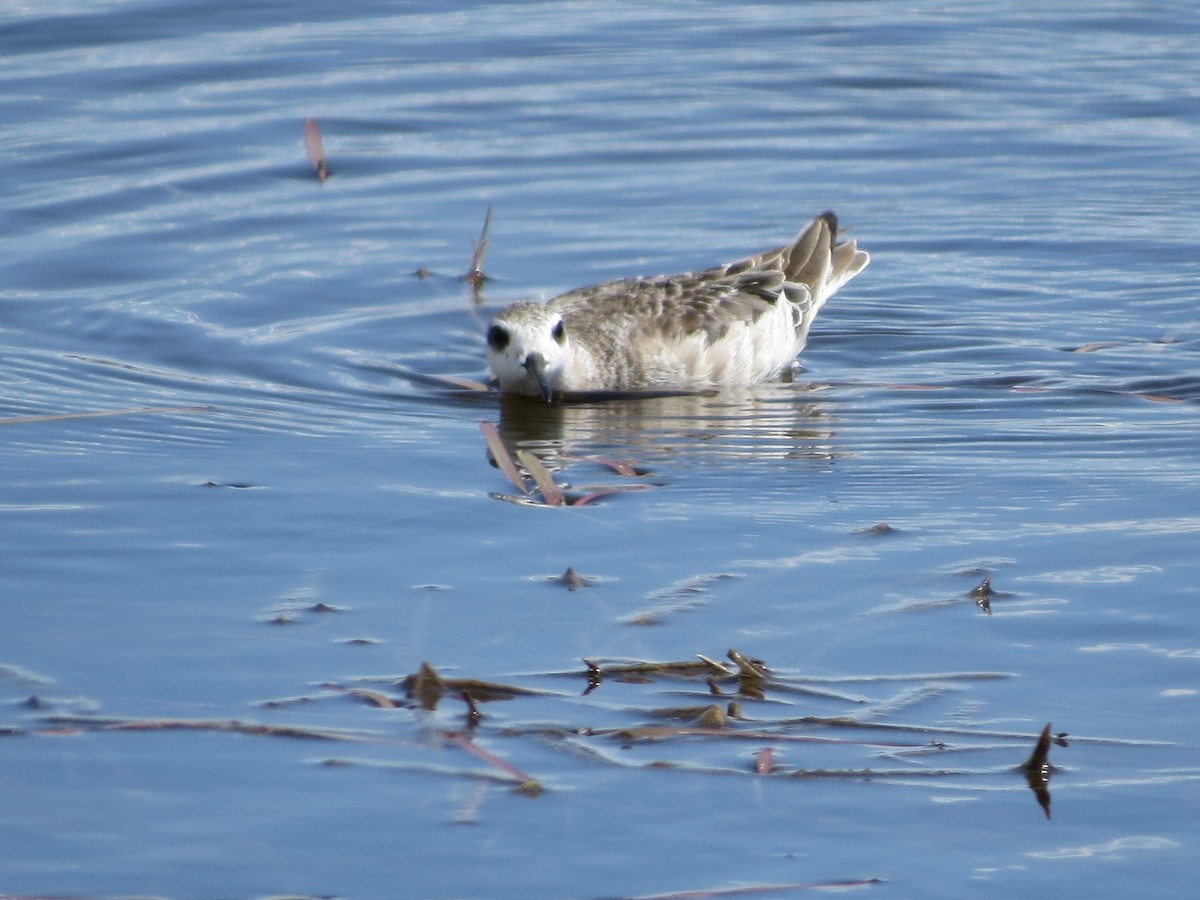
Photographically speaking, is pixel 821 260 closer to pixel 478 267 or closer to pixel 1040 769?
pixel 478 267

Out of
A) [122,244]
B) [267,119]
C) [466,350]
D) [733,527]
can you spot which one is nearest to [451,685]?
[733,527]

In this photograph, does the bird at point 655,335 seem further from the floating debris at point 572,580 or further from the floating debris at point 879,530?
the floating debris at point 572,580

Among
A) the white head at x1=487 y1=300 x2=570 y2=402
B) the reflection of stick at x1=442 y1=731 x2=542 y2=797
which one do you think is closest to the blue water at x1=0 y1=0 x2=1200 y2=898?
the reflection of stick at x1=442 y1=731 x2=542 y2=797

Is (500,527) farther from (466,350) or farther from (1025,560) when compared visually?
(466,350)

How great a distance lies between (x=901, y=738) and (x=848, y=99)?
1122 centimetres

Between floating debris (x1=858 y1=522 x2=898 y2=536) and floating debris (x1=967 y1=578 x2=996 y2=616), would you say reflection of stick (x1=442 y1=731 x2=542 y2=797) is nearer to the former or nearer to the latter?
floating debris (x1=967 y1=578 x2=996 y2=616)

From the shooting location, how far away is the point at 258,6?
17.6 meters

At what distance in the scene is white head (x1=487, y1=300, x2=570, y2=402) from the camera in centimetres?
915

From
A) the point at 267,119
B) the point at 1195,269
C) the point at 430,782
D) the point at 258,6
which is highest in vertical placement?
the point at 258,6

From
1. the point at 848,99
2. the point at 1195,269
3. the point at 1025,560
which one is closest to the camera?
the point at 1025,560

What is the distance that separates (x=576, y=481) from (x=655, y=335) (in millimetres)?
2413

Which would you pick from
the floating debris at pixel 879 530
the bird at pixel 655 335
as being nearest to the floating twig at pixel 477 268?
the bird at pixel 655 335

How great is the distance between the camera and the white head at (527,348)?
360 inches

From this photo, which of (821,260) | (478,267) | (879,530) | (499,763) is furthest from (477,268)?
(499,763)
